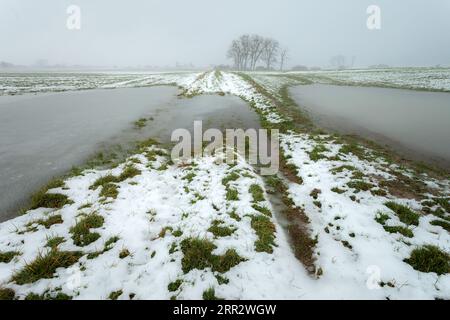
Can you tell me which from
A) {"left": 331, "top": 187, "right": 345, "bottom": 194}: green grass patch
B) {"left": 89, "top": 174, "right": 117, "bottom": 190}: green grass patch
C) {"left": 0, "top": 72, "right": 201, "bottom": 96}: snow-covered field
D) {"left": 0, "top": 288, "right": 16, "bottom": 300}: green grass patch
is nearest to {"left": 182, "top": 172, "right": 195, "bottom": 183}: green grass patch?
{"left": 89, "top": 174, "right": 117, "bottom": 190}: green grass patch

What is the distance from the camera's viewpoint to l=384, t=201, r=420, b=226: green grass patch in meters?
7.07

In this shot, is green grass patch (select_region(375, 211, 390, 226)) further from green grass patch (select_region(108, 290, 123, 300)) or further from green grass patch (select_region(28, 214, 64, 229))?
green grass patch (select_region(28, 214, 64, 229))

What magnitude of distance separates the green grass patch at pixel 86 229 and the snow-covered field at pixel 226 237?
0.09 feet

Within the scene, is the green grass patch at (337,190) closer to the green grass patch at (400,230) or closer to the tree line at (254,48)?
the green grass patch at (400,230)

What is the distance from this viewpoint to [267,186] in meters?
9.66

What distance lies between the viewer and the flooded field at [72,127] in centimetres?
988

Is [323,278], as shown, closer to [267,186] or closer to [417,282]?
[417,282]

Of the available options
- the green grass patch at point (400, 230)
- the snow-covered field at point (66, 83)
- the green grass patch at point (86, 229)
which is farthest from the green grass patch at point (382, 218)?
the snow-covered field at point (66, 83)

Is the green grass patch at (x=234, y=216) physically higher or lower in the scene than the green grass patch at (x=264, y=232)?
higher

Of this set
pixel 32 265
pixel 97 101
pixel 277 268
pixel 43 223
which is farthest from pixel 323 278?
pixel 97 101

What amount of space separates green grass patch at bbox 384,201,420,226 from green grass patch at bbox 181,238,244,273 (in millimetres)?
4951

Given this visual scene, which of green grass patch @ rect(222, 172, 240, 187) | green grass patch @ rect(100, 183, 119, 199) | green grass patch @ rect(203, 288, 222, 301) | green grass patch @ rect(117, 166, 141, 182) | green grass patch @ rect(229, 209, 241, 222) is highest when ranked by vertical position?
green grass patch @ rect(117, 166, 141, 182)

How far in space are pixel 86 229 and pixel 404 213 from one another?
358 inches

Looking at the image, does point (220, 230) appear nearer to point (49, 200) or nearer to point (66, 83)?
point (49, 200)
